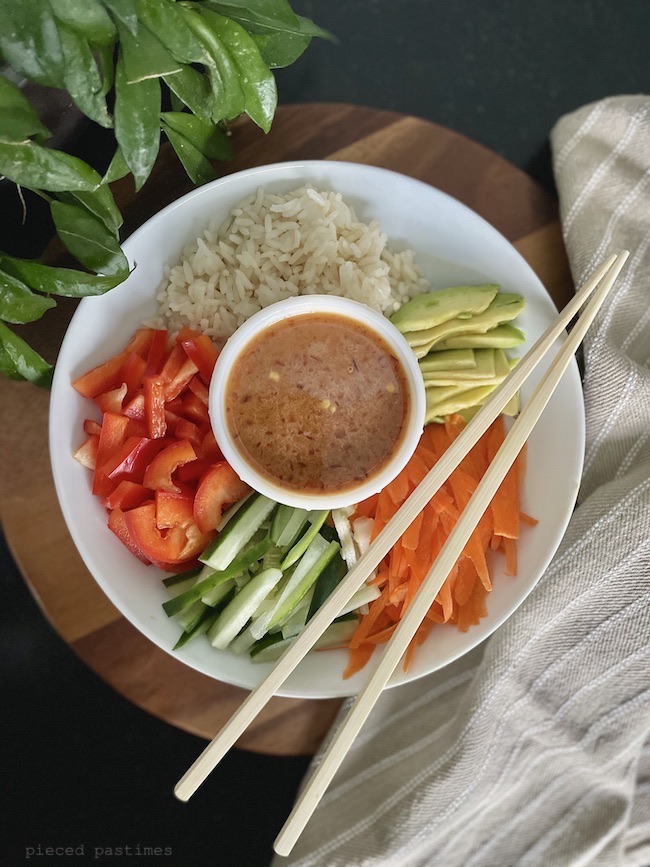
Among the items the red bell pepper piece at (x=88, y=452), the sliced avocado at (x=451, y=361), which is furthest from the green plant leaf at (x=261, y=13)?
the red bell pepper piece at (x=88, y=452)

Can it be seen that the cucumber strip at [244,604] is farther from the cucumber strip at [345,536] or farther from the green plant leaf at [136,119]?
the green plant leaf at [136,119]

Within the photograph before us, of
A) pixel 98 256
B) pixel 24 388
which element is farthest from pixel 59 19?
pixel 24 388

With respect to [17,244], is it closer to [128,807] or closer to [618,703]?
[128,807]

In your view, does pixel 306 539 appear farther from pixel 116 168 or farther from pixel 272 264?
pixel 116 168

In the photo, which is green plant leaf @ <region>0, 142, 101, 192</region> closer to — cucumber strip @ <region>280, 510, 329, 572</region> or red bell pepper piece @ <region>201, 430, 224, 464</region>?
red bell pepper piece @ <region>201, 430, 224, 464</region>

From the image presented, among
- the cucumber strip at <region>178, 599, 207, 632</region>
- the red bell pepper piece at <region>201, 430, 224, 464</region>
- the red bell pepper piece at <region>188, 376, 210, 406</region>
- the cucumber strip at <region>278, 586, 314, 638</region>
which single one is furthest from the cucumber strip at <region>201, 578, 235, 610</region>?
the red bell pepper piece at <region>188, 376, 210, 406</region>

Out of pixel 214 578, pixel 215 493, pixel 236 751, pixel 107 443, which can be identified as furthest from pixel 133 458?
pixel 236 751
